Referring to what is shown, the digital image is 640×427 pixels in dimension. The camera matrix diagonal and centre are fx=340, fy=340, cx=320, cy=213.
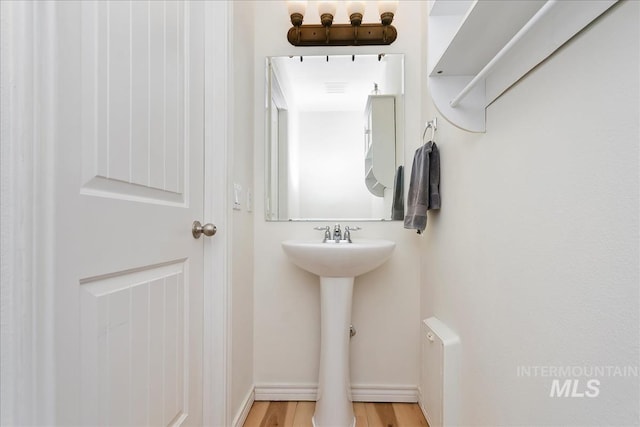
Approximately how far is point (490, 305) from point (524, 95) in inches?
22.5

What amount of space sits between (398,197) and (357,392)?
1.03 meters

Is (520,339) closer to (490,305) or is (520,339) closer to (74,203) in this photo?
(490,305)

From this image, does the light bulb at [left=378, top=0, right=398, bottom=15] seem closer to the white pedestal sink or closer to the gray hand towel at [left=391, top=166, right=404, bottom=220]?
the gray hand towel at [left=391, top=166, right=404, bottom=220]

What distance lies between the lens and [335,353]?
5.02 ft

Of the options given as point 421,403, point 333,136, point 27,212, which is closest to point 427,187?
point 333,136

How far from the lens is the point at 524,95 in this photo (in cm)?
81

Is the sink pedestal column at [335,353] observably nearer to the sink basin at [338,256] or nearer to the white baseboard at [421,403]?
the sink basin at [338,256]

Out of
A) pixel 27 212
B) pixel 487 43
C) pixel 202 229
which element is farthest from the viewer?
pixel 202 229

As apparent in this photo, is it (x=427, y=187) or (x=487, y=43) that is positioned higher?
(x=487, y=43)

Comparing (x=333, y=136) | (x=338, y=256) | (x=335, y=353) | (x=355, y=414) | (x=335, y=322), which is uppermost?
(x=333, y=136)

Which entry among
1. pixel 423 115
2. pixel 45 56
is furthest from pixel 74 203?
pixel 423 115

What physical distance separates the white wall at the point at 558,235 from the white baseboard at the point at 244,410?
0.91 m

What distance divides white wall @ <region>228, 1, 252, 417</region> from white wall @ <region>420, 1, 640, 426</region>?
2.89 ft

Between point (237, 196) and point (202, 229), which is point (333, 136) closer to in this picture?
point (237, 196)
